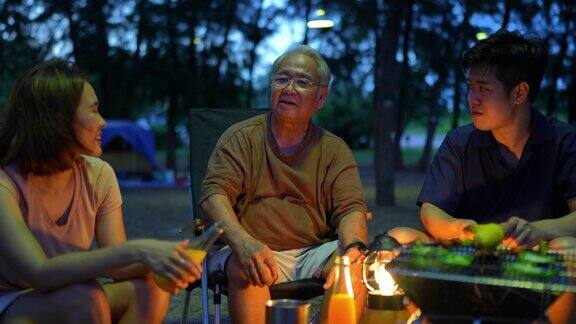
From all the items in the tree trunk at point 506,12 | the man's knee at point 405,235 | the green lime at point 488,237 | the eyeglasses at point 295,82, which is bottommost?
the man's knee at point 405,235

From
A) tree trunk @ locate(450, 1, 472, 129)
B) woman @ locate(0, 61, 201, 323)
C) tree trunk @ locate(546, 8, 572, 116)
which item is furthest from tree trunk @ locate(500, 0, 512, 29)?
woman @ locate(0, 61, 201, 323)

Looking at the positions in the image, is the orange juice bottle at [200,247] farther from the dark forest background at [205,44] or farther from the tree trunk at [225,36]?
the tree trunk at [225,36]

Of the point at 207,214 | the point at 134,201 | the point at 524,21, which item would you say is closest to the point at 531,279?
the point at 207,214

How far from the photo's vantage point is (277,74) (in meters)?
3.65

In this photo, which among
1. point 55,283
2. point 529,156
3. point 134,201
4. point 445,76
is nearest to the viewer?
point 55,283

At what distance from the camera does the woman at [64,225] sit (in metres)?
2.45

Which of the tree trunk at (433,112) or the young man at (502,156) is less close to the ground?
the young man at (502,156)

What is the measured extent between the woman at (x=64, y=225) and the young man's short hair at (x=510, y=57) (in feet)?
5.10

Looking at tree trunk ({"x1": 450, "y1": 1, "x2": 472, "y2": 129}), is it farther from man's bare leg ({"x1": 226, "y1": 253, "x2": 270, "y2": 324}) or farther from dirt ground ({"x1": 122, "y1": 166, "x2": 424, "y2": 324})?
man's bare leg ({"x1": 226, "y1": 253, "x2": 270, "y2": 324})

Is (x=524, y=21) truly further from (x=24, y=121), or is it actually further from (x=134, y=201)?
(x=24, y=121)

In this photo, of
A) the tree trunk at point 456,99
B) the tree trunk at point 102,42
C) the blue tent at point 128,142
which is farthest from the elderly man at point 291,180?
the tree trunk at point 456,99

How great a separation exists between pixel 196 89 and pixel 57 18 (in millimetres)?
4920

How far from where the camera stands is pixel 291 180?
12.0ft

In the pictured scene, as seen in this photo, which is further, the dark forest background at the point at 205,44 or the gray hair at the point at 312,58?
the dark forest background at the point at 205,44
